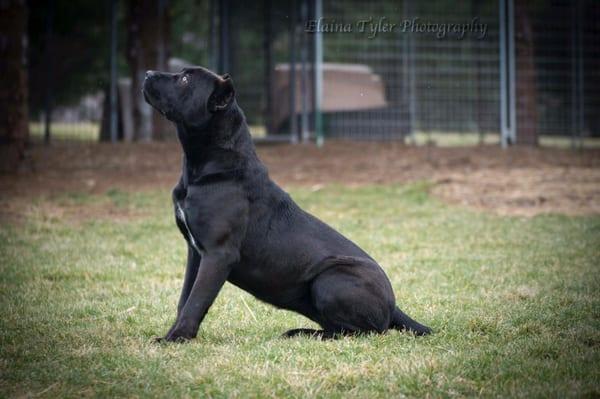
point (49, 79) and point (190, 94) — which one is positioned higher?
point (49, 79)

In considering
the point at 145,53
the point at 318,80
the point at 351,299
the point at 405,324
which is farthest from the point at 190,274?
the point at 145,53

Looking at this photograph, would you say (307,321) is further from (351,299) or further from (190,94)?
(190,94)

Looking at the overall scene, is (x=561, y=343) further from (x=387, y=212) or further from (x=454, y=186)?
(x=454, y=186)

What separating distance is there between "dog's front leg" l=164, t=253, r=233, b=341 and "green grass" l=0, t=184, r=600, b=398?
120mm

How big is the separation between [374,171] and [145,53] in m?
5.85

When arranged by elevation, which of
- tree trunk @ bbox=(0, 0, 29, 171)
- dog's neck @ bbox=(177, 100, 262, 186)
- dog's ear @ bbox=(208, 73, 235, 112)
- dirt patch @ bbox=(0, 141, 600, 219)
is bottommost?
dirt patch @ bbox=(0, 141, 600, 219)

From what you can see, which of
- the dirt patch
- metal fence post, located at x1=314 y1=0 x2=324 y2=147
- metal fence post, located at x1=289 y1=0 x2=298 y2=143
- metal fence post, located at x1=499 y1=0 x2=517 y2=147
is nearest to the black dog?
the dirt patch

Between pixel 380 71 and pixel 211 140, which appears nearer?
pixel 211 140

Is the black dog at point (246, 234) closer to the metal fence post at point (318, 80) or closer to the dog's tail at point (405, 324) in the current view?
the dog's tail at point (405, 324)

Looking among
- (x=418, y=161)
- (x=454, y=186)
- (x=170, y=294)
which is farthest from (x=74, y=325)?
(x=418, y=161)

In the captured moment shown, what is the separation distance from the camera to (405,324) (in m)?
4.95

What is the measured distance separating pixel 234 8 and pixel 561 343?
1337 centimetres

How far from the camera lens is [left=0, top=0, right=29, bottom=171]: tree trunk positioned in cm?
1166

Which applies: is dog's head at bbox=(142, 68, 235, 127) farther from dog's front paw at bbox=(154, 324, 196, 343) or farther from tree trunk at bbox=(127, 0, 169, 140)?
tree trunk at bbox=(127, 0, 169, 140)
